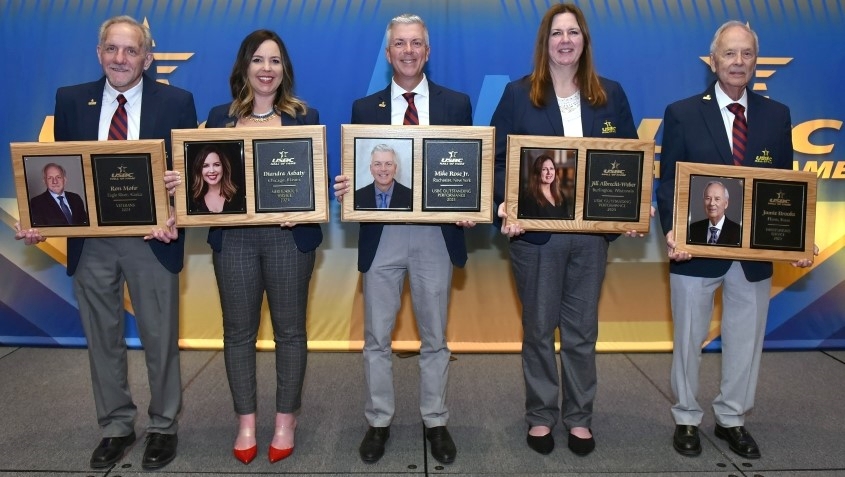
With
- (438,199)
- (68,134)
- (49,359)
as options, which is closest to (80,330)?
(49,359)

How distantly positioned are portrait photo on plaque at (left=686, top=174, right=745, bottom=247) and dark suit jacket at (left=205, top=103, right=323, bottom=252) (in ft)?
5.30

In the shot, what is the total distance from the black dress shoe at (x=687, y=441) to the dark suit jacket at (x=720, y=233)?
91 centimetres

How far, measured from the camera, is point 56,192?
2949 mm

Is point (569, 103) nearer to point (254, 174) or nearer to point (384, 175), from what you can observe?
point (384, 175)

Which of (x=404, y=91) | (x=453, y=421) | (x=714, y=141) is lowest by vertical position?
(x=453, y=421)

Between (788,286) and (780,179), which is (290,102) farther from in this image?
(788,286)

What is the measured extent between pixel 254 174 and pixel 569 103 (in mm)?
1377

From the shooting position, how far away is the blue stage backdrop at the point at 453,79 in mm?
4582

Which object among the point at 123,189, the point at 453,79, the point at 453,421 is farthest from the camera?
the point at 453,79

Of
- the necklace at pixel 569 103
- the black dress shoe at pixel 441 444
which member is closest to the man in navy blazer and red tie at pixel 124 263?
the black dress shoe at pixel 441 444

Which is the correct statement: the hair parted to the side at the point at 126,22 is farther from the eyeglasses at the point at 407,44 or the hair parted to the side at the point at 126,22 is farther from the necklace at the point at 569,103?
the necklace at the point at 569,103

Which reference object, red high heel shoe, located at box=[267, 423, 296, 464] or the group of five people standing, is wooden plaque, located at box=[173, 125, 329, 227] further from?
red high heel shoe, located at box=[267, 423, 296, 464]

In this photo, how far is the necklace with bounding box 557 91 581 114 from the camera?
313cm

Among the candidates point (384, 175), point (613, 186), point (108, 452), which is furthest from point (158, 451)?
point (613, 186)
